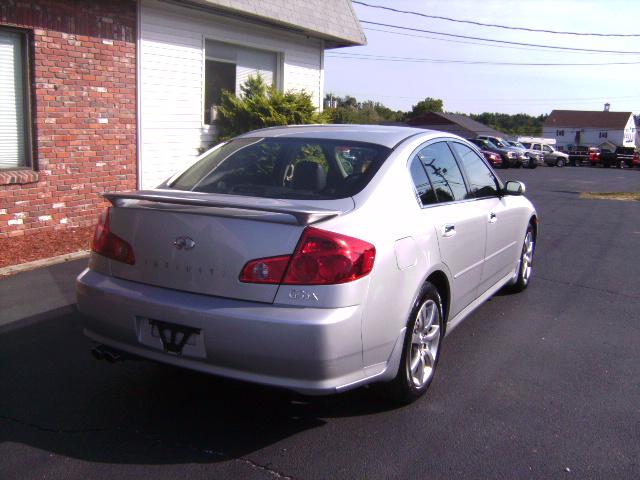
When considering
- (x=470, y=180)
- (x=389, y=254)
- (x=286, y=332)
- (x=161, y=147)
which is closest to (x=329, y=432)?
(x=286, y=332)

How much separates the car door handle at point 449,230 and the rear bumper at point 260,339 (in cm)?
120

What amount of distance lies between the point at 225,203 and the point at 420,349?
1514 mm

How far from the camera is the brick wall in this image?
8.44 metres

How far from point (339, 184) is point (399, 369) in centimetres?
113

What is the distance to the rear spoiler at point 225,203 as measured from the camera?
10.9 ft

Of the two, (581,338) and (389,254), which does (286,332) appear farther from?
(581,338)

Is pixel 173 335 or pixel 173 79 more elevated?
pixel 173 79

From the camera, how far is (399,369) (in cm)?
379

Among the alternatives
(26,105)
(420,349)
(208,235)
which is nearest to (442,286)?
(420,349)

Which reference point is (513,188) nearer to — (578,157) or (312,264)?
(312,264)

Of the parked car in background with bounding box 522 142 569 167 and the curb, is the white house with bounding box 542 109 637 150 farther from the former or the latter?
the curb

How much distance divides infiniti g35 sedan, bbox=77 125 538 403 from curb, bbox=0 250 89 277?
338 cm

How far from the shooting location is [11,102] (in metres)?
8.45

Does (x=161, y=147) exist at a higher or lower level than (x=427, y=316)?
higher
